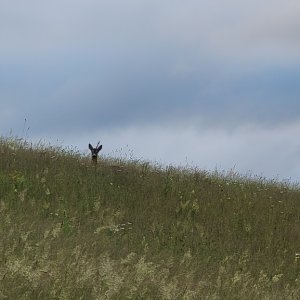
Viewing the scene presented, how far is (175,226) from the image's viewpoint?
33.1 feet

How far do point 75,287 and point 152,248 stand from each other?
11.1 feet

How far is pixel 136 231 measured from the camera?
940cm

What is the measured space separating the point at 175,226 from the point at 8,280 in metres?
5.10

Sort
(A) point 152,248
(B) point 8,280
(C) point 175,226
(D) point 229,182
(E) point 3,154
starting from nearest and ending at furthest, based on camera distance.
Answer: (B) point 8,280, (A) point 152,248, (C) point 175,226, (E) point 3,154, (D) point 229,182

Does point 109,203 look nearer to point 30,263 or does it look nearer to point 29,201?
point 29,201

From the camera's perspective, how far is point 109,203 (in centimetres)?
1030

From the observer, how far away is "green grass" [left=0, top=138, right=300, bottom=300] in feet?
19.1

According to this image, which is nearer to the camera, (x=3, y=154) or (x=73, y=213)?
(x=73, y=213)

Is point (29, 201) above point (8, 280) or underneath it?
above

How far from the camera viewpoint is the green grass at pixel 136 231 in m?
5.83

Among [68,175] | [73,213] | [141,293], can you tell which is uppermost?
[68,175]

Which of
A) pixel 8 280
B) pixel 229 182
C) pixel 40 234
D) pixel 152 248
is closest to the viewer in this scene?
pixel 8 280

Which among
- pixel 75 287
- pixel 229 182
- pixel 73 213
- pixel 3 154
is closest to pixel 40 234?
pixel 73 213

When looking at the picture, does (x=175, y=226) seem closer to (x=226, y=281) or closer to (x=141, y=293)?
(x=226, y=281)
